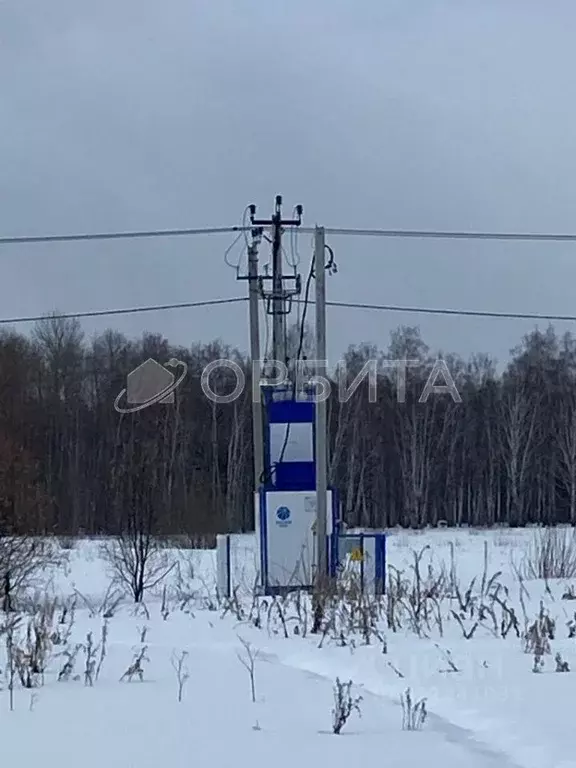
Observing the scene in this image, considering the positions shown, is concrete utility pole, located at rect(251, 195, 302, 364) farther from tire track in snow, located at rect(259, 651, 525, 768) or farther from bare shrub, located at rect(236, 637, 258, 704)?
tire track in snow, located at rect(259, 651, 525, 768)

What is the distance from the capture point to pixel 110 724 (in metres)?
6.21

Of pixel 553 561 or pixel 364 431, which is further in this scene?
pixel 364 431

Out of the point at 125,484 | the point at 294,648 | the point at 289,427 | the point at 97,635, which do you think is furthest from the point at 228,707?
the point at 125,484

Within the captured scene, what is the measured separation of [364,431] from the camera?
50.9 m

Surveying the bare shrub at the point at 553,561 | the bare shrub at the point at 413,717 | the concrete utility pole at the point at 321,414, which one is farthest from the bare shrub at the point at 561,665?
the bare shrub at the point at 553,561

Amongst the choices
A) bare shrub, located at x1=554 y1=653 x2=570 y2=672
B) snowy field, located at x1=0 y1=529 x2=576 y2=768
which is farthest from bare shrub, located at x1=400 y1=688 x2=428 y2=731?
bare shrub, located at x1=554 y1=653 x2=570 y2=672

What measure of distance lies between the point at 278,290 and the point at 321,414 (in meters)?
3.00

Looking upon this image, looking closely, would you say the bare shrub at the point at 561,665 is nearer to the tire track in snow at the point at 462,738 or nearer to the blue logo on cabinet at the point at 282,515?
the tire track in snow at the point at 462,738

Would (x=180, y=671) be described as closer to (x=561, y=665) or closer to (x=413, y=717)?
(x=413, y=717)

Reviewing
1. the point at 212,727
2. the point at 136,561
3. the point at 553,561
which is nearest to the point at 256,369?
the point at 136,561

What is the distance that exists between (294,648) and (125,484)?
30.8ft

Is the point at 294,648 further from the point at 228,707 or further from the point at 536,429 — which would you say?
the point at 536,429

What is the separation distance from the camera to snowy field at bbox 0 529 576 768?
5596mm

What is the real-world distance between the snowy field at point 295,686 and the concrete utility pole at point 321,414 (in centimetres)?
282
